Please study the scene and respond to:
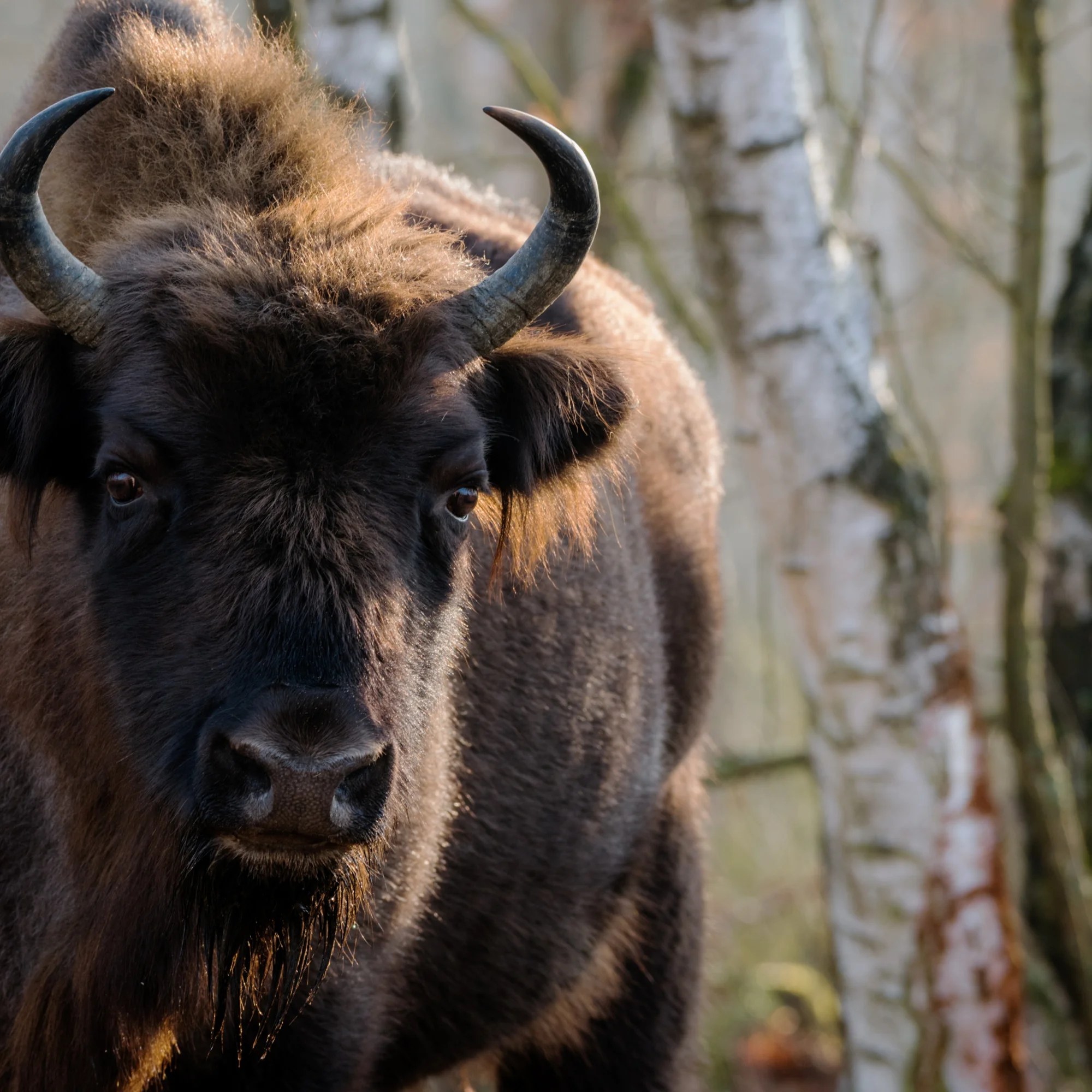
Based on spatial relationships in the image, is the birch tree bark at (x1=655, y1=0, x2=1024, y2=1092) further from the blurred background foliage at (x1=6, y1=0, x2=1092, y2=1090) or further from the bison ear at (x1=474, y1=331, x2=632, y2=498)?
the bison ear at (x1=474, y1=331, x2=632, y2=498)

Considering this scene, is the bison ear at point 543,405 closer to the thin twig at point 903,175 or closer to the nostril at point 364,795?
the nostril at point 364,795

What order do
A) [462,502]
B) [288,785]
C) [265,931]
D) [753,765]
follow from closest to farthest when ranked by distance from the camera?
[288,785] → [265,931] → [462,502] → [753,765]

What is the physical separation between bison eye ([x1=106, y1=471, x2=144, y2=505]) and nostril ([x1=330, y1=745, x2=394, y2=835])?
2.53ft

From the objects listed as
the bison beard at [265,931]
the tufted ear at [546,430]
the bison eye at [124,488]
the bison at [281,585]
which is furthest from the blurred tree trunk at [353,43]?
the bison beard at [265,931]

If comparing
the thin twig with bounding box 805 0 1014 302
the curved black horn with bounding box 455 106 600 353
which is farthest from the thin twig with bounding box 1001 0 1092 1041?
the curved black horn with bounding box 455 106 600 353

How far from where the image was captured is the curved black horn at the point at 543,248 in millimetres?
2951

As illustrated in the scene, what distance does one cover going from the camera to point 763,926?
9.35 metres

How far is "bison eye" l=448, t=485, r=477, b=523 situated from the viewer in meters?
3.18

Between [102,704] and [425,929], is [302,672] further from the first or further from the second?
[425,929]

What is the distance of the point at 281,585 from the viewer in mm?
2701

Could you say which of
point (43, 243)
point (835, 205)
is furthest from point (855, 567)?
point (43, 243)

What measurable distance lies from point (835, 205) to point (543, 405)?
2709 millimetres

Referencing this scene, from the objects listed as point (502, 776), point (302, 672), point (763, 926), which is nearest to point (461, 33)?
point (763, 926)

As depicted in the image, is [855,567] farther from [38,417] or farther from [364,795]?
[38,417]
